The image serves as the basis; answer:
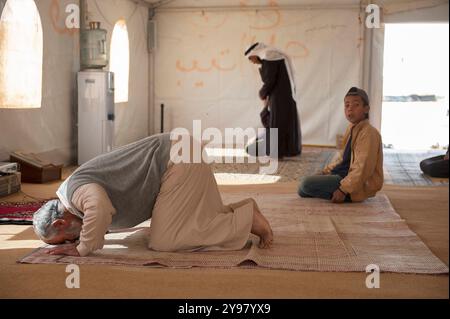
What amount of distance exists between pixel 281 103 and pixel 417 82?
439 centimetres

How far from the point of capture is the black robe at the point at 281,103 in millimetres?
7445

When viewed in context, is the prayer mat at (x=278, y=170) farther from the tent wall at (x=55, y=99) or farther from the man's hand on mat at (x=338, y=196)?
the tent wall at (x=55, y=99)

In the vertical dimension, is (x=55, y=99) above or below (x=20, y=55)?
below

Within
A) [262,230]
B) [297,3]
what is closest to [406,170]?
[297,3]

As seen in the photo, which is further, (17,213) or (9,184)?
(9,184)

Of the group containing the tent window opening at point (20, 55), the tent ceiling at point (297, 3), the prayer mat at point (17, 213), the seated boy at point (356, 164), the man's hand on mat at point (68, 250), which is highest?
the tent ceiling at point (297, 3)

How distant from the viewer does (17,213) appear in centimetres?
425

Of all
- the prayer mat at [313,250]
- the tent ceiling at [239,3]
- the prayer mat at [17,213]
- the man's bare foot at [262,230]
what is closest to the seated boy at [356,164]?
the prayer mat at [313,250]

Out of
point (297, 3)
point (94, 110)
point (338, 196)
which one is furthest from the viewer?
point (297, 3)

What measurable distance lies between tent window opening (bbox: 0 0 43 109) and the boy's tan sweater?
11.0 ft

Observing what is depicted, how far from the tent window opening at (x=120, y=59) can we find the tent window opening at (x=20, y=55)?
7.62ft

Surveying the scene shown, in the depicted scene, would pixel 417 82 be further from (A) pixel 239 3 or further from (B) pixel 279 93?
(B) pixel 279 93

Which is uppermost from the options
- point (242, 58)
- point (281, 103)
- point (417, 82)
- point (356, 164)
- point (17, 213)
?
point (242, 58)

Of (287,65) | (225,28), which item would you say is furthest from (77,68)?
(225,28)
